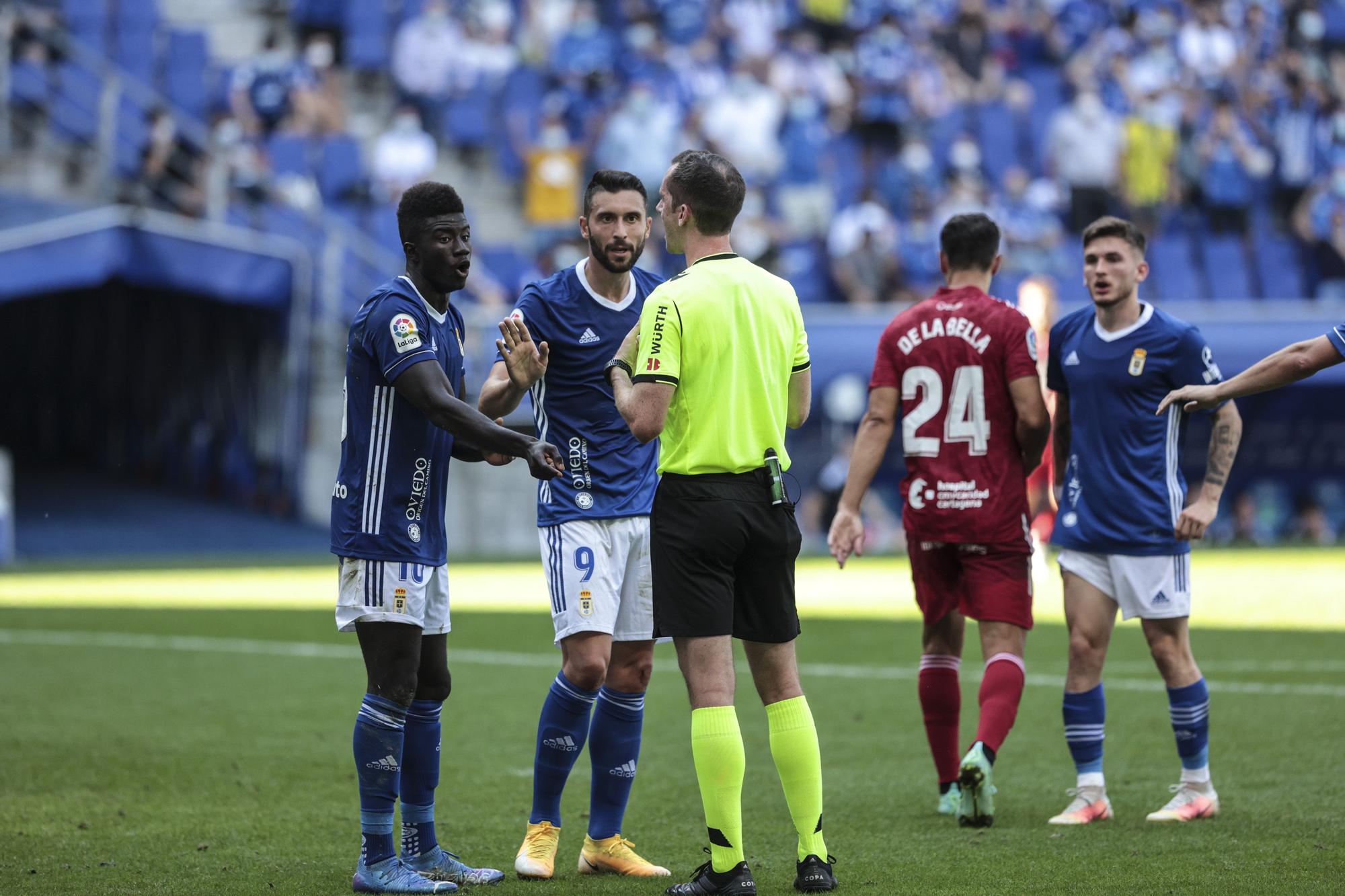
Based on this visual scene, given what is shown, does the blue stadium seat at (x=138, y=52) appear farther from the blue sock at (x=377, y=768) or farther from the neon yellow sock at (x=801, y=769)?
the neon yellow sock at (x=801, y=769)

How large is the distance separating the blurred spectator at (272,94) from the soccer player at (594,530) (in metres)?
18.6

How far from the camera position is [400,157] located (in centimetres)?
2300

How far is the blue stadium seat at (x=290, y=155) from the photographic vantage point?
22953 mm

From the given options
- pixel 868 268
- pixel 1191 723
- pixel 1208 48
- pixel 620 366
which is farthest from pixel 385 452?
pixel 1208 48

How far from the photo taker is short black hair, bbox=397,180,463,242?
5.20 metres

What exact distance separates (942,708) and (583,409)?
1.88m

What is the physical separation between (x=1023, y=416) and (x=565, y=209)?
17642 mm

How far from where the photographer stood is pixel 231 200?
21.4 metres

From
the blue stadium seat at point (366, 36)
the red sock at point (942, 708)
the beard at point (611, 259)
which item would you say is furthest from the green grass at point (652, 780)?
the blue stadium seat at point (366, 36)

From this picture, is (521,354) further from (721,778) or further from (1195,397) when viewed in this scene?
(1195,397)

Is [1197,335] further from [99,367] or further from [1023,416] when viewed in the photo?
[99,367]

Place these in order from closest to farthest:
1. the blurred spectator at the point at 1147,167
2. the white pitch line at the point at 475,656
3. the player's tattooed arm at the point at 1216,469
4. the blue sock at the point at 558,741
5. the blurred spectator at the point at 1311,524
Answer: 1. the blue sock at the point at 558,741
2. the player's tattooed arm at the point at 1216,469
3. the white pitch line at the point at 475,656
4. the blurred spectator at the point at 1311,524
5. the blurred spectator at the point at 1147,167

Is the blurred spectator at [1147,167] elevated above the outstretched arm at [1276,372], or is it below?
above

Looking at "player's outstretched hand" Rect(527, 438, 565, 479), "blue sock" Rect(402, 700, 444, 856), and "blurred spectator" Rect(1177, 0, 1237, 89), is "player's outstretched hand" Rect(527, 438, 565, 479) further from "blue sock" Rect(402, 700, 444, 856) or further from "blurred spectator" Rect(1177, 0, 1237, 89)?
"blurred spectator" Rect(1177, 0, 1237, 89)
